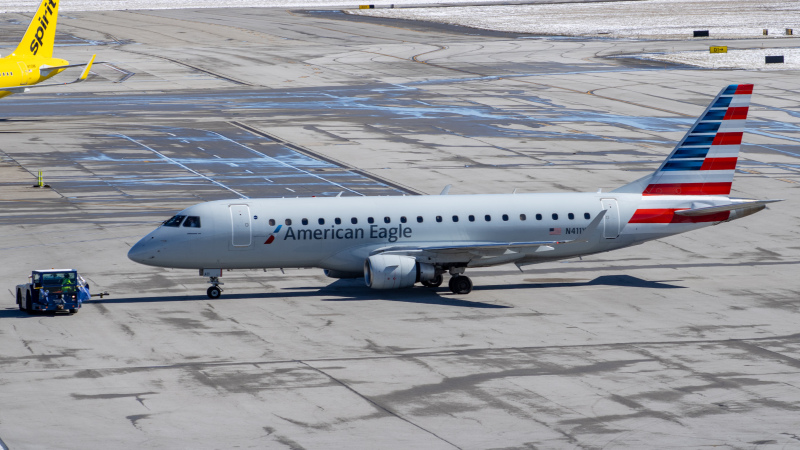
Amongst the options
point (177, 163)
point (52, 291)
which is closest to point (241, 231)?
point (52, 291)

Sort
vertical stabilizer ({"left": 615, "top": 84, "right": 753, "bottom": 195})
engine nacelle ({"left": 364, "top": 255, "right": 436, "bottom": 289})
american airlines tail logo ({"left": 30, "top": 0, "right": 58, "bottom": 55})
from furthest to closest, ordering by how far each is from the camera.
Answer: american airlines tail logo ({"left": 30, "top": 0, "right": 58, "bottom": 55})
vertical stabilizer ({"left": 615, "top": 84, "right": 753, "bottom": 195})
engine nacelle ({"left": 364, "top": 255, "right": 436, "bottom": 289})

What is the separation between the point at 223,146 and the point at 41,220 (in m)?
23.4

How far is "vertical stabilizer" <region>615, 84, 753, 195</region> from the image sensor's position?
46.6m

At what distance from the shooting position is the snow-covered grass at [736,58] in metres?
116

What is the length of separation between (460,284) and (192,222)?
34.1 feet

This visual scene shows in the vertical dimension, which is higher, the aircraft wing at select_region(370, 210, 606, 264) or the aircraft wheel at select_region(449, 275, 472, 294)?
the aircraft wing at select_region(370, 210, 606, 264)

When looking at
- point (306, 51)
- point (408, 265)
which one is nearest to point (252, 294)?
point (408, 265)

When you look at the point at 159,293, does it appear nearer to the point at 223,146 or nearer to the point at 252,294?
the point at 252,294

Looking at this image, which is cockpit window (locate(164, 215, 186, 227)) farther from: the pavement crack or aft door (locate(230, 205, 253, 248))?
the pavement crack

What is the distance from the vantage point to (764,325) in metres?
39.0

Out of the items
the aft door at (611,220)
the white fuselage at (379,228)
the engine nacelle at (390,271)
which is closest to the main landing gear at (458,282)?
the white fuselage at (379,228)

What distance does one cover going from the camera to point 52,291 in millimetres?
39500

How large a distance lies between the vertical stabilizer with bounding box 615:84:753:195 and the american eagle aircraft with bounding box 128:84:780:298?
0.14 feet

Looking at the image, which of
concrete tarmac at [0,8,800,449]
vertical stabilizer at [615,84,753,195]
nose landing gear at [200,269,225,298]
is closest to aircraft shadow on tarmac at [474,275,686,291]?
concrete tarmac at [0,8,800,449]
